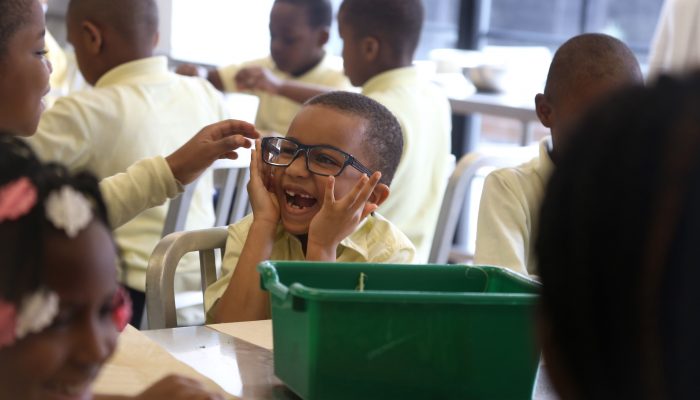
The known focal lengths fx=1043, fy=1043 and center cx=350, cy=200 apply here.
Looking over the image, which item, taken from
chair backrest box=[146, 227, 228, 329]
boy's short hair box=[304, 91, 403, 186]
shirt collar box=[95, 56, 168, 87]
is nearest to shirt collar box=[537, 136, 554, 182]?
boy's short hair box=[304, 91, 403, 186]

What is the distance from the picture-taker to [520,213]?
1826 millimetres

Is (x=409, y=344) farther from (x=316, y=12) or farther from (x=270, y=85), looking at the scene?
(x=316, y=12)

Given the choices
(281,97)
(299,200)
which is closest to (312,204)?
(299,200)

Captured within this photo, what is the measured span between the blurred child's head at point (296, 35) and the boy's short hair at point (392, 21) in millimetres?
698

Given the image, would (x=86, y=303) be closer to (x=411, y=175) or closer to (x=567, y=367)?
(x=567, y=367)

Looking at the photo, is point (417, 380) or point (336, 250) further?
point (336, 250)

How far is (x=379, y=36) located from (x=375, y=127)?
51.2 inches

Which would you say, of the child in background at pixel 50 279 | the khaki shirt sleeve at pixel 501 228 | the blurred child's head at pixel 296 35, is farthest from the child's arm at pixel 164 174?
the blurred child's head at pixel 296 35

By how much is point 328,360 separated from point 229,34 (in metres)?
4.49

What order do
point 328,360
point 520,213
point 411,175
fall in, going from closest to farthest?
point 328,360
point 520,213
point 411,175

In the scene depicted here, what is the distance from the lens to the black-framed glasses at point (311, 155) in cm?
171

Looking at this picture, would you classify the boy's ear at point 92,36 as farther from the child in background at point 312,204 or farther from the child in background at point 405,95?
the child in background at point 312,204

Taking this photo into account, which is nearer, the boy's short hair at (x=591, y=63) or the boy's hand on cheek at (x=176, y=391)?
the boy's hand on cheek at (x=176, y=391)

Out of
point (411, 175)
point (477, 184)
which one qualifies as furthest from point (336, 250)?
point (477, 184)
